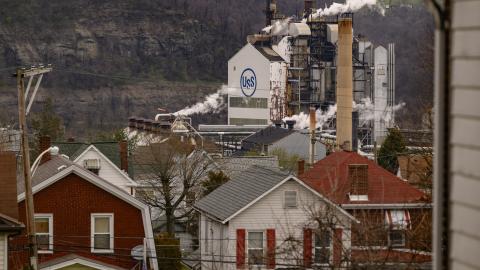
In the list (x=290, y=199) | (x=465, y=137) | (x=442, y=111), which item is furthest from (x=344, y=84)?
(x=465, y=137)

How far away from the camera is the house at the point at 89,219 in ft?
98.6

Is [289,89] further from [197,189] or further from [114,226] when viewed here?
[114,226]

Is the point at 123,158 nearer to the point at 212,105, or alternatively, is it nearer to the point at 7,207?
the point at 7,207

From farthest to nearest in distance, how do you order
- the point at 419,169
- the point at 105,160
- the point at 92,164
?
1. the point at 105,160
2. the point at 92,164
3. the point at 419,169

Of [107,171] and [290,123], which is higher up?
[290,123]

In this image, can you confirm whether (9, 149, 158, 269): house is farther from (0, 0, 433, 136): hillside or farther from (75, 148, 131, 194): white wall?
(0, 0, 433, 136): hillside

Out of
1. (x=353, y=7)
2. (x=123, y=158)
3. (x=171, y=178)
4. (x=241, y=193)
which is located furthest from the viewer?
(x=353, y=7)

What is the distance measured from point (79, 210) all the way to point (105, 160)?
664 inches

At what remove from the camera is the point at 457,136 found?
263 inches

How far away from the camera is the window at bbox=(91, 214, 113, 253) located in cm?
3047

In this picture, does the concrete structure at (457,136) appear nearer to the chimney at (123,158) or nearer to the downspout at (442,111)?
the downspout at (442,111)

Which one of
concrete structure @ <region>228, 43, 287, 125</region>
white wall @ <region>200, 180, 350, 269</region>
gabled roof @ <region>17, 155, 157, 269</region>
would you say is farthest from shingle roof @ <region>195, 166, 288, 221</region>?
concrete structure @ <region>228, 43, 287, 125</region>

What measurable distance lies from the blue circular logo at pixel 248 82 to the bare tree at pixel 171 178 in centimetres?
4633

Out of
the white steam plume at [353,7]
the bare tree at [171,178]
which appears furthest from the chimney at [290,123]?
the bare tree at [171,178]
